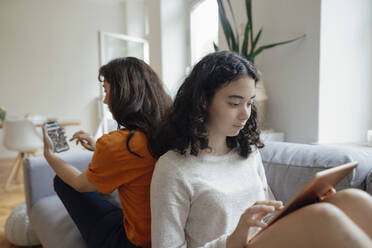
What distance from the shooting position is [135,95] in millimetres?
1020

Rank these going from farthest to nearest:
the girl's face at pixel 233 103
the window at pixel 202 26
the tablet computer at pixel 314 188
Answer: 1. the window at pixel 202 26
2. the girl's face at pixel 233 103
3. the tablet computer at pixel 314 188

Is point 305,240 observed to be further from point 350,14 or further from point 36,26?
point 36,26

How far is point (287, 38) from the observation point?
1858 mm

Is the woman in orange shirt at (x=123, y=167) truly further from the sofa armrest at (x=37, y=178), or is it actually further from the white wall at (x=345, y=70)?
the white wall at (x=345, y=70)

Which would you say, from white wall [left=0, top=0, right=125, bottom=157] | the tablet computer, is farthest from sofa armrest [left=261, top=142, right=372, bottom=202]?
white wall [left=0, top=0, right=125, bottom=157]

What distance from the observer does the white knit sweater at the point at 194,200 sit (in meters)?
0.76

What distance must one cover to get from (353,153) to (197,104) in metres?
0.60

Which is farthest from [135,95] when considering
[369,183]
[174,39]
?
[174,39]

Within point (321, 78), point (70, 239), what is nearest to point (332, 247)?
point (70, 239)

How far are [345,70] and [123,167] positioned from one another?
4.64 feet

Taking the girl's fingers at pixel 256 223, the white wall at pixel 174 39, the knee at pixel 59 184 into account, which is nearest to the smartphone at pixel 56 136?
the knee at pixel 59 184

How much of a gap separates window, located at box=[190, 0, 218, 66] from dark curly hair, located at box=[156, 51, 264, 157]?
8.53 feet

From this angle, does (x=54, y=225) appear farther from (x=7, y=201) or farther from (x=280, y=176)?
(x=7, y=201)

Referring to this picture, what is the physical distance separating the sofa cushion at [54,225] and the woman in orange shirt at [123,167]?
0.10 meters
